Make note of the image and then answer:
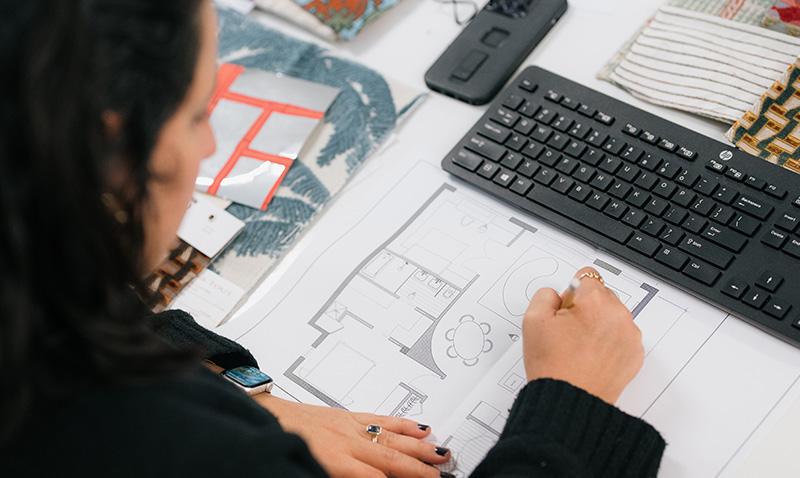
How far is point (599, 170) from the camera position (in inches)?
27.3

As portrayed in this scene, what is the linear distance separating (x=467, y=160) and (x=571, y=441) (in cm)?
32

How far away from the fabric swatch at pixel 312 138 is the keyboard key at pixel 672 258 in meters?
0.33

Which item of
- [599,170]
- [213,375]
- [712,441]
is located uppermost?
[599,170]

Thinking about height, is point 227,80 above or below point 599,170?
below

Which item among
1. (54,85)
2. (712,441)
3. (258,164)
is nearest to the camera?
(54,85)

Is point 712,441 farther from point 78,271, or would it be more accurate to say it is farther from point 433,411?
point 78,271

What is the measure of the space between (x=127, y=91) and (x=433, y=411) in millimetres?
A: 371

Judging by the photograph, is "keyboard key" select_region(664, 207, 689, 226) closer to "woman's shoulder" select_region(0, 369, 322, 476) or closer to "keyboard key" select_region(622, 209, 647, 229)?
"keyboard key" select_region(622, 209, 647, 229)

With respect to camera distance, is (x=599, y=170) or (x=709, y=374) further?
(x=599, y=170)

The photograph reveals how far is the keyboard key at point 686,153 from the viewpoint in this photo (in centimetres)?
68

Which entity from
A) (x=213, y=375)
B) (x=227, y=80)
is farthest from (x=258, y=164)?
(x=213, y=375)

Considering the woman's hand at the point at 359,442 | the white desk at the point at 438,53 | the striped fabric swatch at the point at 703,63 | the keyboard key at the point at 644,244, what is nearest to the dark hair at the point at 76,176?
the woman's hand at the point at 359,442

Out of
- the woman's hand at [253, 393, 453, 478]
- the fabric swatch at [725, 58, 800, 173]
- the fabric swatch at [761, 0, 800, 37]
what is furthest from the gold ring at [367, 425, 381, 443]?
the fabric swatch at [761, 0, 800, 37]

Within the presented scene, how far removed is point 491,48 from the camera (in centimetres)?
84
